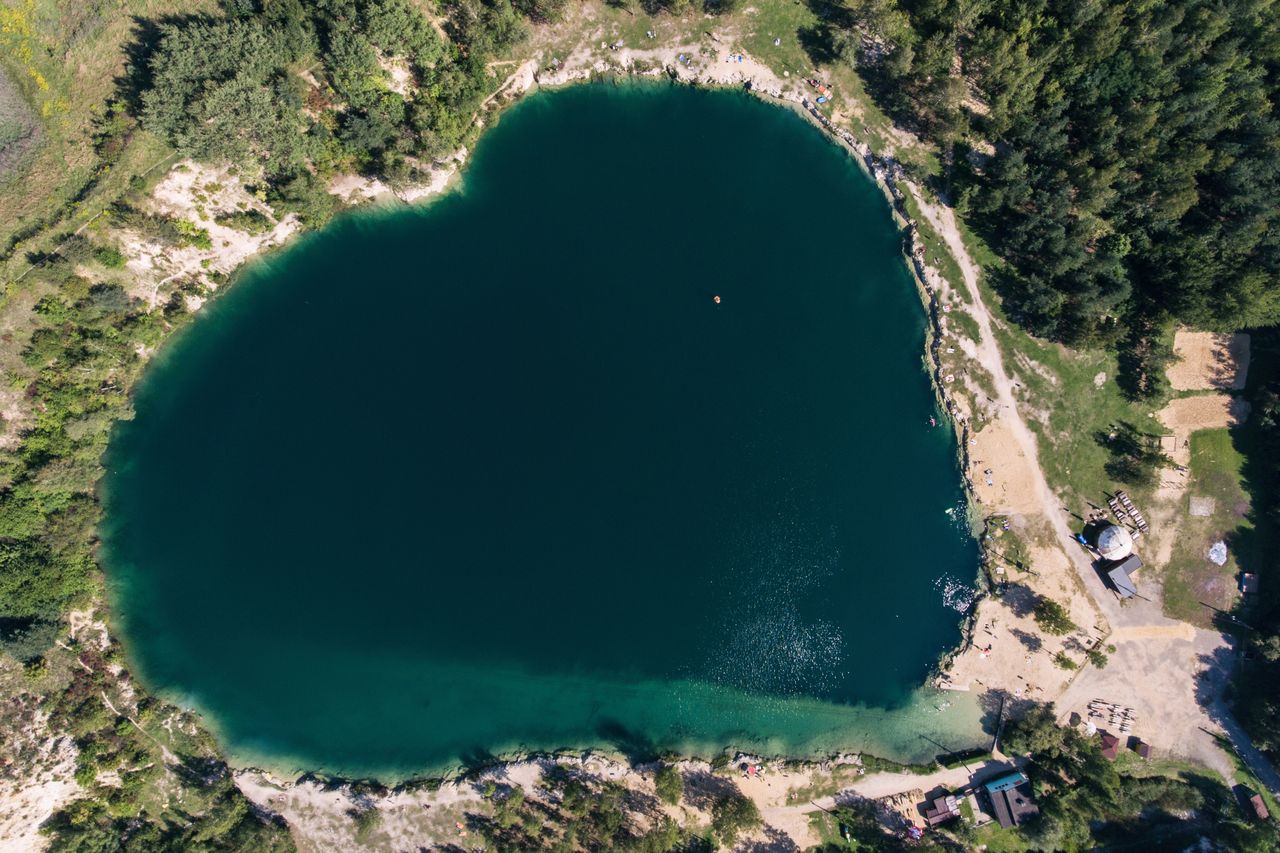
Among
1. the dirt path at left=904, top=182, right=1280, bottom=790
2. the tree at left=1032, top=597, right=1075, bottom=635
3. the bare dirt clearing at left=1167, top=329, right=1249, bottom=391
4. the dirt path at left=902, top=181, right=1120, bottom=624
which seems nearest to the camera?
the tree at left=1032, top=597, right=1075, bottom=635

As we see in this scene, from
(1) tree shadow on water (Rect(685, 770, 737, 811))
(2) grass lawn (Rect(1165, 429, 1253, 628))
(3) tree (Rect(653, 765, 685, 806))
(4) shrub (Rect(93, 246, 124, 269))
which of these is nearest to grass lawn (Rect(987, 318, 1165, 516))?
(2) grass lawn (Rect(1165, 429, 1253, 628))

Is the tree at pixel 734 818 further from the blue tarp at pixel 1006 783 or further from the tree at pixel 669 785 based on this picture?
the blue tarp at pixel 1006 783

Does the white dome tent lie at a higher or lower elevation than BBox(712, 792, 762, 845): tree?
higher

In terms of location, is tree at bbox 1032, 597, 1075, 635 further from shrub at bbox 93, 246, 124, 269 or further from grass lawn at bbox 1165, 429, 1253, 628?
shrub at bbox 93, 246, 124, 269

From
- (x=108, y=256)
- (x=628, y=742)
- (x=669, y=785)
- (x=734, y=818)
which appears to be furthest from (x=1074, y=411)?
(x=108, y=256)

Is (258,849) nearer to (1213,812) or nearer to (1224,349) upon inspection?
(1213,812)
